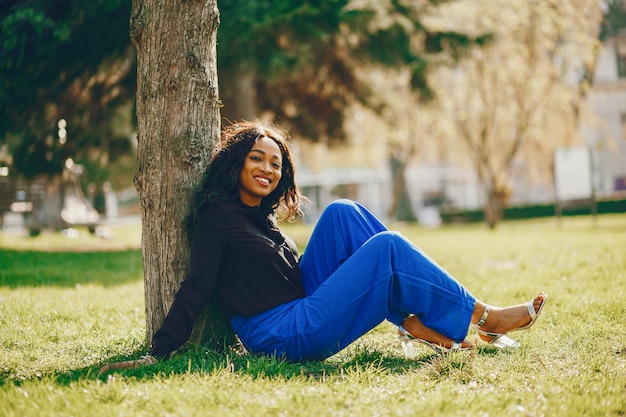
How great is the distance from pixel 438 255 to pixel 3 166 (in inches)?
325

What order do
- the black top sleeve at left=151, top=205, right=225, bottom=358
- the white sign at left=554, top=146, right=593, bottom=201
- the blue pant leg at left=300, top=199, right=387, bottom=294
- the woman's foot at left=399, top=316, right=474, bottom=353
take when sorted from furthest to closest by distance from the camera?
1. the white sign at left=554, top=146, right=593, bottom=201
2. the blue pant leg at left=300, top=199, right=387, bottom=294
3. the woman's foot at left=399, top=316, right=474, bottom=353
4. the black top sleeve at left=151, top=205, right=225, bottom=358

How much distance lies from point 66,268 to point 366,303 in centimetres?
533

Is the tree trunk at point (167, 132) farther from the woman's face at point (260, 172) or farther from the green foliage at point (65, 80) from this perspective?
the green foliage at point (65, 80)

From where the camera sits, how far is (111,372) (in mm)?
3152

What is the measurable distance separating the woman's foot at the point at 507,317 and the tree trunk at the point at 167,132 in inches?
65.9

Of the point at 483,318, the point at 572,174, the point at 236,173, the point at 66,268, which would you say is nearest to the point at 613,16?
the point at 572,174

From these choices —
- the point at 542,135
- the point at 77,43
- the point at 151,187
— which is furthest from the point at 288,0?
the point at 542,135

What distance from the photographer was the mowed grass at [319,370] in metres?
2.67

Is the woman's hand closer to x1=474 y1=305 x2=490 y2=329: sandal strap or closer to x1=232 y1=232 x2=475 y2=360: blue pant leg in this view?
x1=232 y1=232 x2=475 y2=360: blue pant leg

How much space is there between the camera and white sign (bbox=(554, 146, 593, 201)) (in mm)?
15781

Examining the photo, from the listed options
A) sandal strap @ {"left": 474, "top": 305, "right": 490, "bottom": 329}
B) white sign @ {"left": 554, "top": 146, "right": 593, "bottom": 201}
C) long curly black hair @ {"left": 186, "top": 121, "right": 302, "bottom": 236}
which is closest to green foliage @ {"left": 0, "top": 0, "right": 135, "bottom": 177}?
long curly black hair @ {"left": 186, "top": 121, "right": 302, "bottom": 236}

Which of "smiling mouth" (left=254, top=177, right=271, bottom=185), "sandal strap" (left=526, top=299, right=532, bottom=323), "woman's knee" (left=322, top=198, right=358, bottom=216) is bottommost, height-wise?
"sandal strap" (left=526, top=299, right=532, bottom=323)

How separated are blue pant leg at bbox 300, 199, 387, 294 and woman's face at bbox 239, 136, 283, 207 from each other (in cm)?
41

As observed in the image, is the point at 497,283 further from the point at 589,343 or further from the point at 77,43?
the point at 77,43
